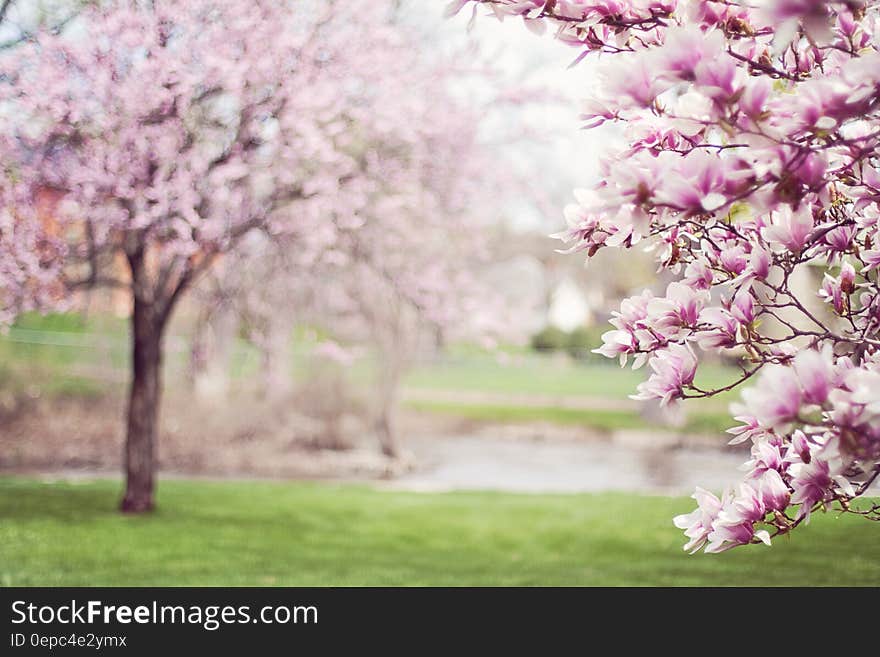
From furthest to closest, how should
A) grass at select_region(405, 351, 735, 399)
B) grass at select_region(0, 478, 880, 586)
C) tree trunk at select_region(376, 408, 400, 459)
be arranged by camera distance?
grass at select_region(405, 351, 735, 399)
tree trunk at select_region(376, 408, 400, 459)
grass at select_region(0, 478, 880, 586)

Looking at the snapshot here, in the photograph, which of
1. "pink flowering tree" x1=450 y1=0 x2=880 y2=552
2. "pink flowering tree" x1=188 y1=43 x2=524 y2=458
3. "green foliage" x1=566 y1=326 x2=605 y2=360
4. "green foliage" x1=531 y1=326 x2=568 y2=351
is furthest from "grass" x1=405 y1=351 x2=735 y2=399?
"pink flowering tree" x1=450 y1=0 x2=880 y2=552

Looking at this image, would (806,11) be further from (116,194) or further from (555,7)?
(116,194)

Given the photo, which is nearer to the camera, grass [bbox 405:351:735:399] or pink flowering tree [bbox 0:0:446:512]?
pink flowering tree [bbox 0:0:446:512]

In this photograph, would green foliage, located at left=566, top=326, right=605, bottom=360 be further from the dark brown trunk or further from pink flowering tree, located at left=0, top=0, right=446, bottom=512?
pink flowering tree, located at left=0, top=0, right=446, bottom=512

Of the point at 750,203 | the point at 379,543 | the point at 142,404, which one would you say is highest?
the point at 750,203

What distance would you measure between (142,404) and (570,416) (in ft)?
43.4

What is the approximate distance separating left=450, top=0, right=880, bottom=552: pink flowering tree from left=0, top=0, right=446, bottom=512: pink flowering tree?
3947 mm

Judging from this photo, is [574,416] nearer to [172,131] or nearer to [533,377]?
[533,377]

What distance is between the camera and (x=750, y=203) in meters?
1.45

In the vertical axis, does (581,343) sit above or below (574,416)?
above

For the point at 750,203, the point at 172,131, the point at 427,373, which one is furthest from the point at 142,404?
the point at 427,373

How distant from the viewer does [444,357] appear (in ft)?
93.3

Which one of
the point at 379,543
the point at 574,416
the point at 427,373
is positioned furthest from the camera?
the point at 427,373

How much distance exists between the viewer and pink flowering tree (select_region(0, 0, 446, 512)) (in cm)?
530
